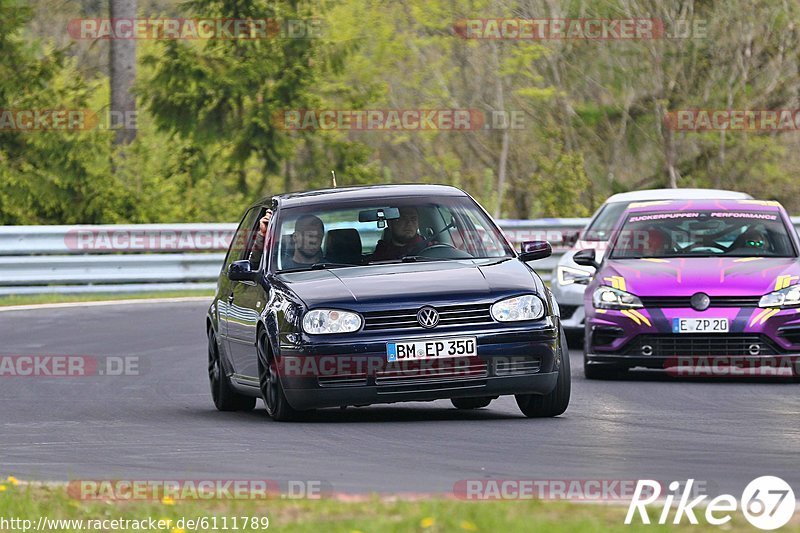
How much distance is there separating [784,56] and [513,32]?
6072 mm

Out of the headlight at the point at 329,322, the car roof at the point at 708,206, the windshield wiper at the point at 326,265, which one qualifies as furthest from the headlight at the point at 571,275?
the headlight at the point at 329,322

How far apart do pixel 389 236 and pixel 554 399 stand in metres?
1.56

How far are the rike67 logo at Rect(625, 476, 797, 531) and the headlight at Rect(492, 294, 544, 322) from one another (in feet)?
9.82

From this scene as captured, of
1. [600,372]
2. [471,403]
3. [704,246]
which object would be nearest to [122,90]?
[704,246]

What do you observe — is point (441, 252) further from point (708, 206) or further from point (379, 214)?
point (708, 206)

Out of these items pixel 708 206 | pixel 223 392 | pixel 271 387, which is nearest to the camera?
pixel 271 387

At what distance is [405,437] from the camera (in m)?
10.2

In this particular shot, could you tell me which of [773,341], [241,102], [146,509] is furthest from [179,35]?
[146,509]

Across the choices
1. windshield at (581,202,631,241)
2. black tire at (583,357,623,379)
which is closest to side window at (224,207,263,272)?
black tire at (583,357,623,379)

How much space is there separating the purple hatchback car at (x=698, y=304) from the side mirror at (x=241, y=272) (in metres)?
3.62

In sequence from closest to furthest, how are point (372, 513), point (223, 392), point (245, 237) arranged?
point (372, 513), point (223, 392), point (245, 237)

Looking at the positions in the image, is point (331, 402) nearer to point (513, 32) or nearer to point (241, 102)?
point (241, 102)

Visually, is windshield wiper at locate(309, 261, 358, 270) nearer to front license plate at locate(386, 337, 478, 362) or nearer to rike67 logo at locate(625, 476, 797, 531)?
front license plate at locate(386, 337, 478, 362)

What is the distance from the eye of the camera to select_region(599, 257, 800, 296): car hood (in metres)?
14.2
